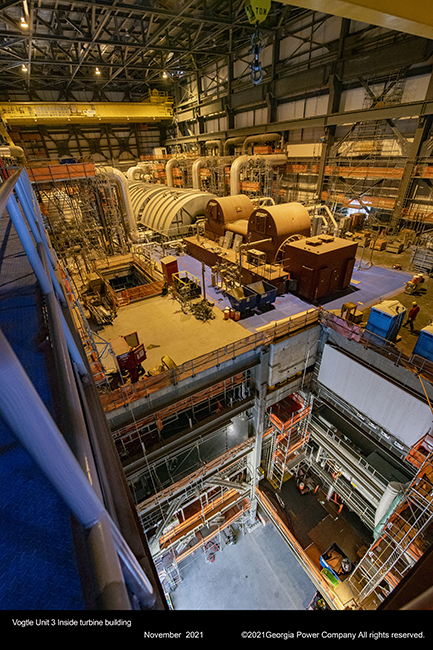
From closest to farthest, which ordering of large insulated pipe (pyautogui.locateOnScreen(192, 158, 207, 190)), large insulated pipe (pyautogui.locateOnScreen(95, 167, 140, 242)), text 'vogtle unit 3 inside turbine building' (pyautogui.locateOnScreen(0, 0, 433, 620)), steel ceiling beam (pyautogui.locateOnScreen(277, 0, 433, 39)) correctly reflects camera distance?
1. text 'vogtle unit 3 inside turbine building' (pyautogui.locateOnScreen(0, 0, 433, 620))
2. steel ceiling beam (pyautogui.locateOnScreen(277, 0, 433, 39))
3. large insulated pipe (pyautogui.locateOnScreen(95, 167, 140, 242))
4. large insulated pipe (pyautogui.locateOnScreen(192, 158, 207, 190))

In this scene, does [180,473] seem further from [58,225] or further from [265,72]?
[265,72]

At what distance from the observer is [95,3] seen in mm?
21875

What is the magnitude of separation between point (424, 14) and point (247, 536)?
22.5 meters

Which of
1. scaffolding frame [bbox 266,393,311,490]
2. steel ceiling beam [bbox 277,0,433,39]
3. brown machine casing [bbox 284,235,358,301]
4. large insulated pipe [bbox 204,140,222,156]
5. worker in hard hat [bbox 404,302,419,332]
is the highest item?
steel ceiling beam [bbox 277,0,433,39]

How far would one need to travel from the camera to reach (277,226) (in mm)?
18906

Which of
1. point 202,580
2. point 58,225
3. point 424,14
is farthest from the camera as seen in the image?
point 58,225

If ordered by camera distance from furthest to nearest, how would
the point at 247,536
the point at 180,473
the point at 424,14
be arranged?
the point at 247,536
the point at 180,473
the point at 424,14

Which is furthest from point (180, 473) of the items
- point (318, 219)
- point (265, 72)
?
point (265, 72)

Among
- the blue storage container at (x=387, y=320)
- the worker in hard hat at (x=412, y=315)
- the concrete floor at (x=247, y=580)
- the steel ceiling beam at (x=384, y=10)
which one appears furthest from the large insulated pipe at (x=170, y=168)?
the concrete floor at (x=247, y=580)

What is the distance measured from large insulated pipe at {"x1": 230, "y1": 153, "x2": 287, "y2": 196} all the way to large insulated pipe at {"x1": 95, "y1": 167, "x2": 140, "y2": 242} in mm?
12001

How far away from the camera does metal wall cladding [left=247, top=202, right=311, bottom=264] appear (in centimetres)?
1909

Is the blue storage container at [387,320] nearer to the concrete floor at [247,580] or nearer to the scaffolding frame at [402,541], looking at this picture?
the scaffolding frame at [402,541]

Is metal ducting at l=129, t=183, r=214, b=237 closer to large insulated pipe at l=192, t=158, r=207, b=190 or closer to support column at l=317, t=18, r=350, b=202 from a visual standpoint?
large insulated pipe at l=192, t=158, r=207, b=190

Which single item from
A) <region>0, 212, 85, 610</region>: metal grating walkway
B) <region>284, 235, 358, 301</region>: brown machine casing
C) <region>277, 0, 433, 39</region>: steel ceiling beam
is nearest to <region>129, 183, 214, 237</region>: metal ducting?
<region>284, 235, 358, 301</region>: brown machine casing
